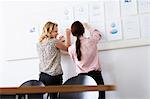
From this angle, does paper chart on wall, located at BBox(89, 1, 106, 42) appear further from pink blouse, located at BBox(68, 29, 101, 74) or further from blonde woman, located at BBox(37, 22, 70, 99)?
blonde woman, located at BBox(37, 22, 70, 99)

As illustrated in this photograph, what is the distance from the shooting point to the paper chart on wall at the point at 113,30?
3172 millimetres

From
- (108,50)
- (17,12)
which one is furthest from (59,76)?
(17,12)

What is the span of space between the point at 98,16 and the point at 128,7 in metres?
0.36

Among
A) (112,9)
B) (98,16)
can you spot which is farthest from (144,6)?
(98,16)

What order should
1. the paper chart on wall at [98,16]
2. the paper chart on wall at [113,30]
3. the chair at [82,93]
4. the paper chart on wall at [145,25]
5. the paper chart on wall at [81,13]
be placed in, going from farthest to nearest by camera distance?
1. the paper chart on wall at [81,13]
2. the paper chart on wall at [98,16]
3. the paper chart on wall at [113,30]
4. the paper chart on wall at [145,25]
5. the chair at [82,93]

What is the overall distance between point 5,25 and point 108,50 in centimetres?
155

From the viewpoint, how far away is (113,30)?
321cm

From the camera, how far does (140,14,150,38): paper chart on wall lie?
302cm

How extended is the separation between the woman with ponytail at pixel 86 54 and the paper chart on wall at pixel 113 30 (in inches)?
6.2

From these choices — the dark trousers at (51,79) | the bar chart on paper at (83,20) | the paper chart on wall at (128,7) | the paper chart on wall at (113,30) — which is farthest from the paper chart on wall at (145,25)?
→ the dark trousers at (51,79)

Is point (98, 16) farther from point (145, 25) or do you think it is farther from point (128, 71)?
point (128, 71)

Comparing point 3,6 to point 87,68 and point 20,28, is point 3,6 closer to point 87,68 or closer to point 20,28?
point 20,28

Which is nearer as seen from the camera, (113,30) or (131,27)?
(131,27)

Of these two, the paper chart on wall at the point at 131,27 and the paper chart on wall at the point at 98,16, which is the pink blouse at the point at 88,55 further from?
the paper chart on wall at the point at 131,27
